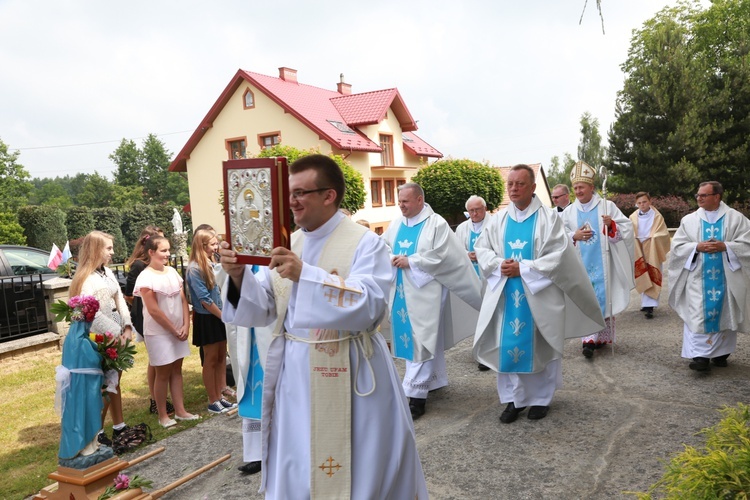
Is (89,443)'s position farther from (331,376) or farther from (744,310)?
(744,310)

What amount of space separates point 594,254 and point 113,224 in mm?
31744

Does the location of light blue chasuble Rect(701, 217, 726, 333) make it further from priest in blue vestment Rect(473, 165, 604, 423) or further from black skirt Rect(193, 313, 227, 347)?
black skirt Rect(193, 313, 227, 347)

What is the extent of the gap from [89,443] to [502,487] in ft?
8.92

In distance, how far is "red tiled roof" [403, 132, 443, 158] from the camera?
117 feet

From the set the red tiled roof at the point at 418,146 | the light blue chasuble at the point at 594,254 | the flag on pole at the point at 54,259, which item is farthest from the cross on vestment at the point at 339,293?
the red tiled roof at the point at 418,146

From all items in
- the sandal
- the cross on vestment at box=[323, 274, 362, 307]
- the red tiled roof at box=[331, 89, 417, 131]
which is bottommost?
the sandal

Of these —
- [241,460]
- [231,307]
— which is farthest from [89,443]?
[231,307]

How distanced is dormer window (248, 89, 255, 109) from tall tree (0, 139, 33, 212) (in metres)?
24.7

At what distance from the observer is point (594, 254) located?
8070 millimetres

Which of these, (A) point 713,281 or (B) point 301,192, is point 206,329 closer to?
(B) point 301,192

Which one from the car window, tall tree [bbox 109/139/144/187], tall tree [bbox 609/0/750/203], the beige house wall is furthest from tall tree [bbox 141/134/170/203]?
the car window

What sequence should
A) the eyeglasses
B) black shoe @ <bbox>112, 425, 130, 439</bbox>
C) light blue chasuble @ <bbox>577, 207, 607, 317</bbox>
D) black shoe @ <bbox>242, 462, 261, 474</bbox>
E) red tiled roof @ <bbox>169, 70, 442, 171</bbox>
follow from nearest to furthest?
the eyeglasses
black shoe @ <bbox>242, 462, 261, 474</bbox>
black shoe @ <bbox>112, 425, 130, 439</bbox>
light blue chasuble @ <bbox>577, 207, 607, 317</bbox>
red tiled roof @ <bbox>169, 70, 442, 171</bbox>

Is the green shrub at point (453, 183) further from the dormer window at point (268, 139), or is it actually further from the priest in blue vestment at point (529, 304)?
the priest in blue vestment at point (529, 304)

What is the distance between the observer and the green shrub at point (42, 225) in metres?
29.9
